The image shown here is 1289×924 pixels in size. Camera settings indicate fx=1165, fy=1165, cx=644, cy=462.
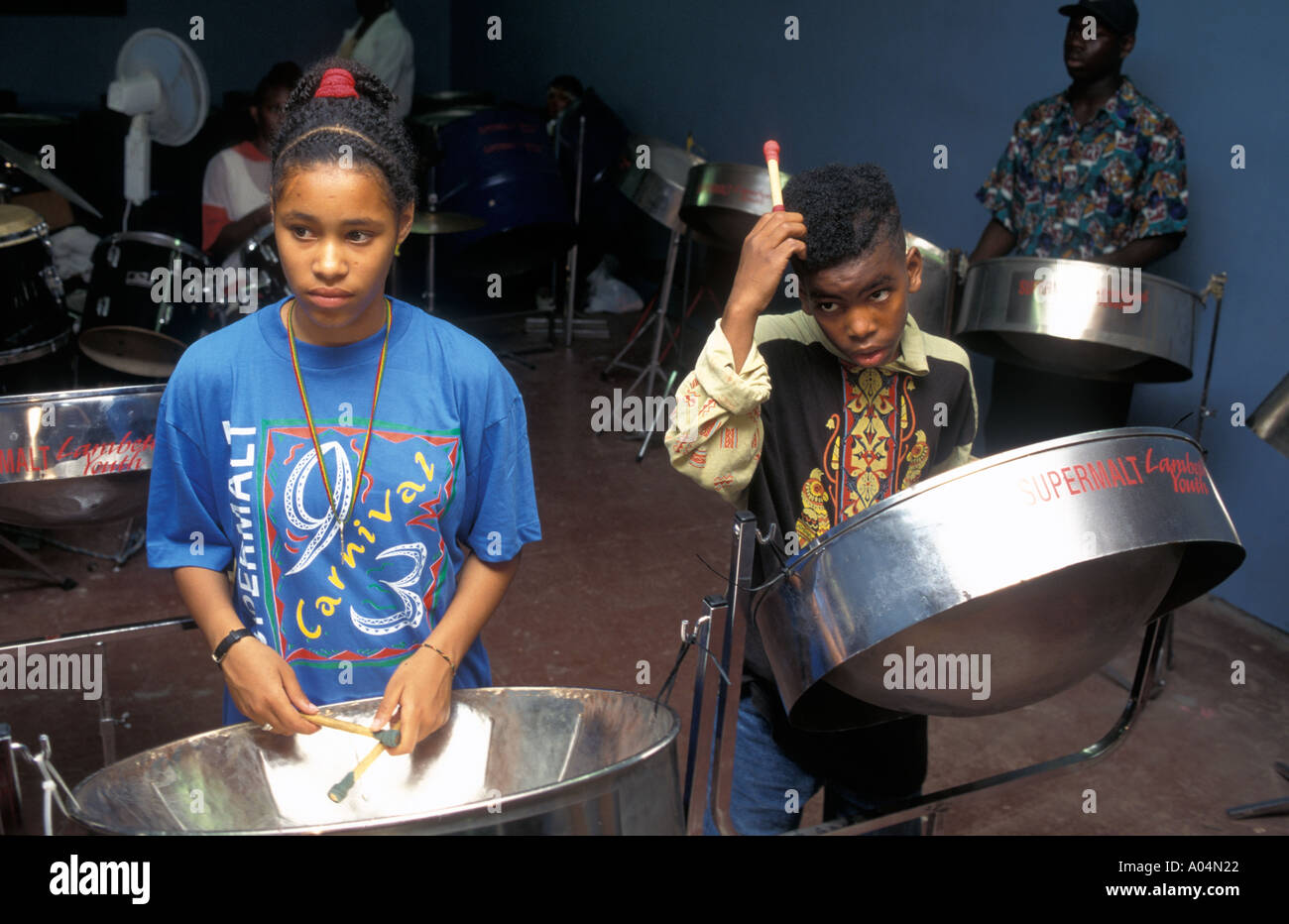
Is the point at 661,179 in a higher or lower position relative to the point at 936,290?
higher

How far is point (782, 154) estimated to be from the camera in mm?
3920

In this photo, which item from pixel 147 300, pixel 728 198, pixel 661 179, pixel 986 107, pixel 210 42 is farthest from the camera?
pixel 210 42

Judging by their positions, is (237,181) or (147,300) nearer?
(147,300)

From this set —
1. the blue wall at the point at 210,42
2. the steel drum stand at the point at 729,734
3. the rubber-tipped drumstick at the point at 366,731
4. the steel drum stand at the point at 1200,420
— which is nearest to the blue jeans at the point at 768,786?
the steel drum stand at the point at 729,734

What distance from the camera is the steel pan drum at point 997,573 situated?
0.80 meters

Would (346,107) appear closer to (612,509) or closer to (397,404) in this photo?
(397,404)

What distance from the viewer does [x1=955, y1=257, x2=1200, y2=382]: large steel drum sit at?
182 centimetres

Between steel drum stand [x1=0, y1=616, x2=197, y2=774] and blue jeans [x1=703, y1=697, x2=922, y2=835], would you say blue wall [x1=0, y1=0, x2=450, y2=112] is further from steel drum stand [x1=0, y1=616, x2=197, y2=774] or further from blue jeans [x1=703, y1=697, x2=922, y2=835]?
blue jeans [x1=703, y1=697, x2=922, y2=835]

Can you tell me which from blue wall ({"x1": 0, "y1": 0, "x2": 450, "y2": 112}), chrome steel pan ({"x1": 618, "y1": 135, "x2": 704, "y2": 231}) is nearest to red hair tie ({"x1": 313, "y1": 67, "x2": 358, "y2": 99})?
chrome steel pan ({"x1": 618, "y1": 135, "x2": 704, "y2": 231})

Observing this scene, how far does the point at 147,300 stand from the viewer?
9.59 ft

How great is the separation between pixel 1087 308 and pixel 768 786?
1054 mm

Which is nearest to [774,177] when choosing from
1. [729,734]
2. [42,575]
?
[729,734]

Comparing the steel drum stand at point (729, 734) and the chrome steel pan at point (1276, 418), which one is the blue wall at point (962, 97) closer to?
the chrome steel pan at point (1276, 418)

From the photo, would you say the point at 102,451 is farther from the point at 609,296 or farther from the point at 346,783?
the point at 609,296
